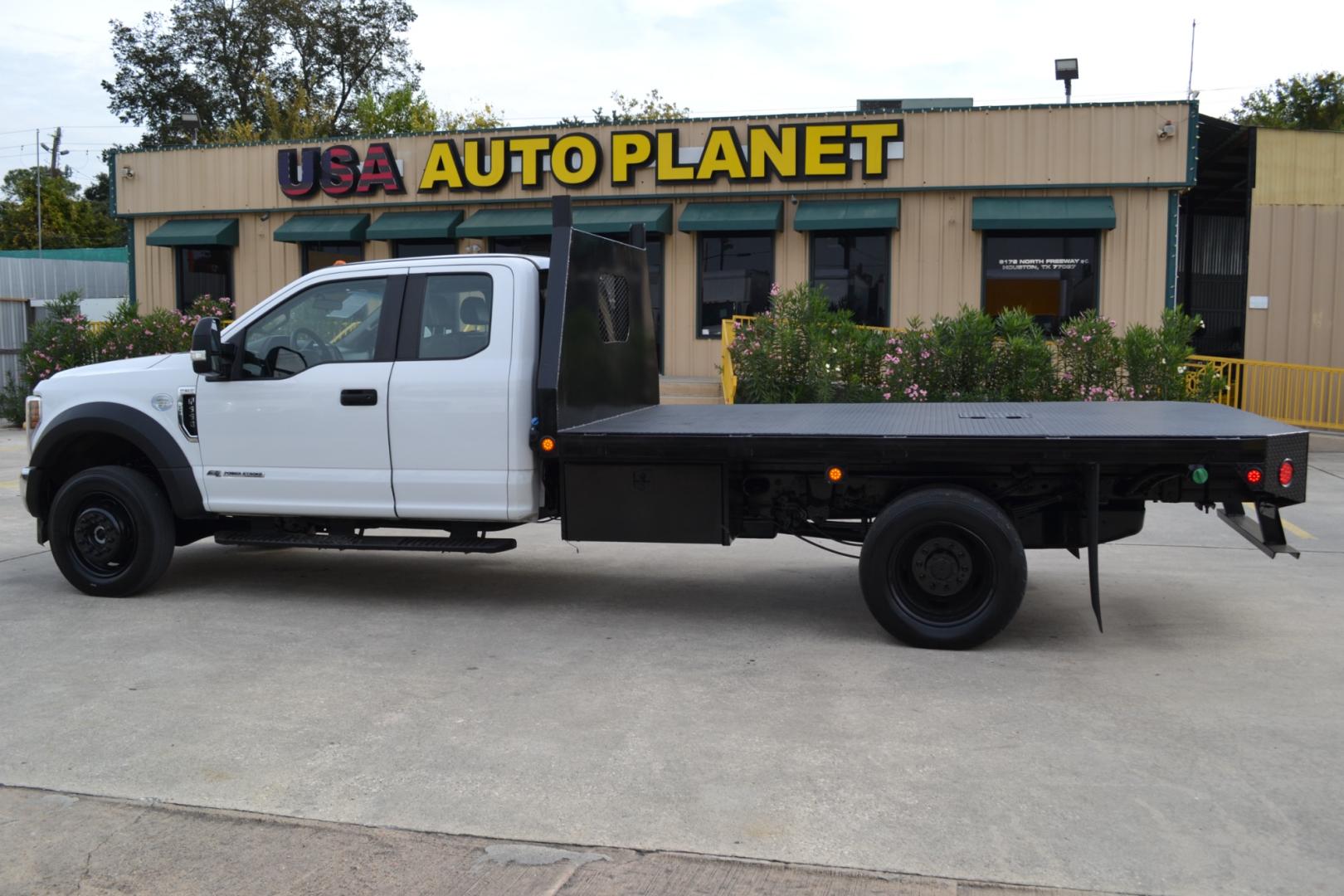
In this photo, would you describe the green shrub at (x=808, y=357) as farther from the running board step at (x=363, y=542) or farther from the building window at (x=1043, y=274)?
the running board step at (x=363, y=542)

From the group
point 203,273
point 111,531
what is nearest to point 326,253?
point 203,273

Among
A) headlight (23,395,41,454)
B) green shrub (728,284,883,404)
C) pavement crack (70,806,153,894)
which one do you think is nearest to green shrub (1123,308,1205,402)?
green shrub (728,284,883,404)

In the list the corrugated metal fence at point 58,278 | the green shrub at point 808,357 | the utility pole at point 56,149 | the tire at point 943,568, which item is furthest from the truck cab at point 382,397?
the utility pole at point 56,149

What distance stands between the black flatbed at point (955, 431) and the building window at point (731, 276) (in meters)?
12.1

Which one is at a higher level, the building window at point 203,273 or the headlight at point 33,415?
the building window at point 203,273

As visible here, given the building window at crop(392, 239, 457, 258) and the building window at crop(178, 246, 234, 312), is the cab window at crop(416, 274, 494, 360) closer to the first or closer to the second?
the building window at crop(392, 239, 457, 258)

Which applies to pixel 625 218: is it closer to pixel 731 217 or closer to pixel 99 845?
pixel 731 217

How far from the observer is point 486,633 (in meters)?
6.80

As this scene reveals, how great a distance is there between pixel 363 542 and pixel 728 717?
3026mm

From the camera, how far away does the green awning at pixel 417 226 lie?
68.5ft

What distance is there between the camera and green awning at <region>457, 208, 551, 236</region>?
20094 millimetres

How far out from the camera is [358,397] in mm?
7070

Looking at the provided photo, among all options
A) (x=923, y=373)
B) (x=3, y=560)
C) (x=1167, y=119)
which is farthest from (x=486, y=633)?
(x=1167, y=119)

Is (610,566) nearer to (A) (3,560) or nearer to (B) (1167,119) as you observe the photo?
(A) (3,560)
